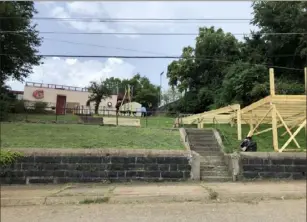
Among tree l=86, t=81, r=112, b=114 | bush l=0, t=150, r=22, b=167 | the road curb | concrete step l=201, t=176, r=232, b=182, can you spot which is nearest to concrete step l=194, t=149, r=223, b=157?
concrete step l=201, t=176, r=232, b=182

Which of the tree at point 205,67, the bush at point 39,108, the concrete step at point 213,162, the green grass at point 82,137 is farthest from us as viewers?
the tree at point 205,67

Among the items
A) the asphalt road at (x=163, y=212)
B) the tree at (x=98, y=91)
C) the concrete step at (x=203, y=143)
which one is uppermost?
the tree at (x=98, y=91)

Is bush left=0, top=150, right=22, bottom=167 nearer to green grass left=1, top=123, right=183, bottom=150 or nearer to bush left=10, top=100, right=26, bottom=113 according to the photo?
green grass left=1, top=123, right=183, bottom=150

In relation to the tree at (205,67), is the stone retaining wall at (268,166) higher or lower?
lower

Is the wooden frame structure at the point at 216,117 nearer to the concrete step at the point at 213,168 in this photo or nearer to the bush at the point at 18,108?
the concrete step at the point at 213,168

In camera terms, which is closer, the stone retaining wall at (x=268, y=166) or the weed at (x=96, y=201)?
the weed at (x=96, y=201)

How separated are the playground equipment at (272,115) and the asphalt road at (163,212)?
534 centimetres

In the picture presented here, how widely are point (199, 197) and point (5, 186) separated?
6.40 m

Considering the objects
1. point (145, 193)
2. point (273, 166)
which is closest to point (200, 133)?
point (273, 166)

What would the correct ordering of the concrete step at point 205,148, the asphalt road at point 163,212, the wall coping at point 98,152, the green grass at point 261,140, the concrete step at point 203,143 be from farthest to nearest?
the concrete step at point 203,143
the concrete step at point 205,148
the green grass at point 261,140
the wall coping at point 98,152
the asphalt road at point 163,212

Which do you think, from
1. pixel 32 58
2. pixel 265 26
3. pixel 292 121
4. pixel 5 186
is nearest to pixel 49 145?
pixel 5 186

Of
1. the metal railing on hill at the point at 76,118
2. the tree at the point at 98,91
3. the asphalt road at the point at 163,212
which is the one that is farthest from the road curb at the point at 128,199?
the tree at the point at 98,91

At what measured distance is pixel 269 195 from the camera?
32.3ft

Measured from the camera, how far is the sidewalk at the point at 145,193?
9.22m
